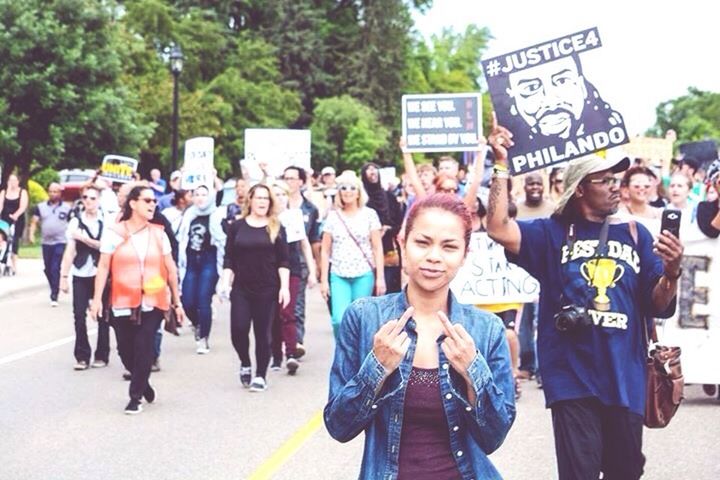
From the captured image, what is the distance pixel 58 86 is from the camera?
32438mm

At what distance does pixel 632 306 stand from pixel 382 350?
197 cm

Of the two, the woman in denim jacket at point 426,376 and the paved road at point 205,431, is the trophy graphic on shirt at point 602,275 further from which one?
the paved road at point 205,431

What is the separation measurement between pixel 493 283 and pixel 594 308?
Result: 4.73 m

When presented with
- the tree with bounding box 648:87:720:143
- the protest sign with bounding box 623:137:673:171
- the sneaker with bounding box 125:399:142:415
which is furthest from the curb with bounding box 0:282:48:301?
the tree with bounding box 648:87:720:143

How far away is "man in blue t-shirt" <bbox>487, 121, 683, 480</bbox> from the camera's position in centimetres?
507

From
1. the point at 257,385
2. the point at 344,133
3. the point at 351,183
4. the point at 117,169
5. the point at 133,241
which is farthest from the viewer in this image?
the point at 344,133

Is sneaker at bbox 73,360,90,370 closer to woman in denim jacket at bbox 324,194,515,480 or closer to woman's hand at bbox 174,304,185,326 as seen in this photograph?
woman's hand at bbox 174,304,185,326

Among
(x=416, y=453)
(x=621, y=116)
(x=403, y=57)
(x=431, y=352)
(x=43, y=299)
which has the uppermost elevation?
(x=403, y=57)

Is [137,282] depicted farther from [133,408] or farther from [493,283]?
[493,283]

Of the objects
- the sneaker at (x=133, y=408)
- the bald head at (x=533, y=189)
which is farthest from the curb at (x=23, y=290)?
the bald head at (x=533, y=189)

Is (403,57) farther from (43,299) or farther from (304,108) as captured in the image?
(43,299)

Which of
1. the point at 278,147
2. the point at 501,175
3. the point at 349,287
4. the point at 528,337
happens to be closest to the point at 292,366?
the point at 349,287

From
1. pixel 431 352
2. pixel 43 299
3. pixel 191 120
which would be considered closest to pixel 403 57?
pixel 191 120

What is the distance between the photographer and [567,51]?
238 inches
